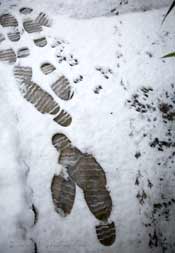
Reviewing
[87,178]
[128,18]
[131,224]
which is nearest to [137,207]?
[131,224]

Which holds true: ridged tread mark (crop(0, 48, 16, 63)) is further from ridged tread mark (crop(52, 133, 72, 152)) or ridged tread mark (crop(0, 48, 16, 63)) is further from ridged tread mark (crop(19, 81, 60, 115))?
ridged tread mark (crop(52, 133, 72, 152))

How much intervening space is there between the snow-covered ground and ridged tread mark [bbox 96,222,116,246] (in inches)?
0.6

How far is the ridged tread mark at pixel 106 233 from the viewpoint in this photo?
931 millimetres

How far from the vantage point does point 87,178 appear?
3.31 feet

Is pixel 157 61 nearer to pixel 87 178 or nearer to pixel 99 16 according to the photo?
pixel 99 16

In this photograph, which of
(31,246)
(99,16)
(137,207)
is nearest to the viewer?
(31,246)

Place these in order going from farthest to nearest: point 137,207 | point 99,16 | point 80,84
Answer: point 99,16 → point 80,84 → point 137,207

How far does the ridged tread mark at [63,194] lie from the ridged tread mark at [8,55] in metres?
0.57

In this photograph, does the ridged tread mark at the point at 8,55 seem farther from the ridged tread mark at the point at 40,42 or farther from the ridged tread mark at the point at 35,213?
the ridged tread mark at the point at 35,213

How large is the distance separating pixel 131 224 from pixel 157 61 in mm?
741

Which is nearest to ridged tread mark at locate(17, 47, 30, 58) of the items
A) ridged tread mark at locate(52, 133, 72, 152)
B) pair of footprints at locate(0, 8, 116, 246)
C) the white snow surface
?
pair of footprints at locate(0, 8, 116, 246)

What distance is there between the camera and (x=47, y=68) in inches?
48.3

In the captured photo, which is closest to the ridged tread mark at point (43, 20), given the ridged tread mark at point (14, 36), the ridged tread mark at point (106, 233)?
the ridged tread mark at point (14, 36)

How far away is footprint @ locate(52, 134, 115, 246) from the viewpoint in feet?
3.11
